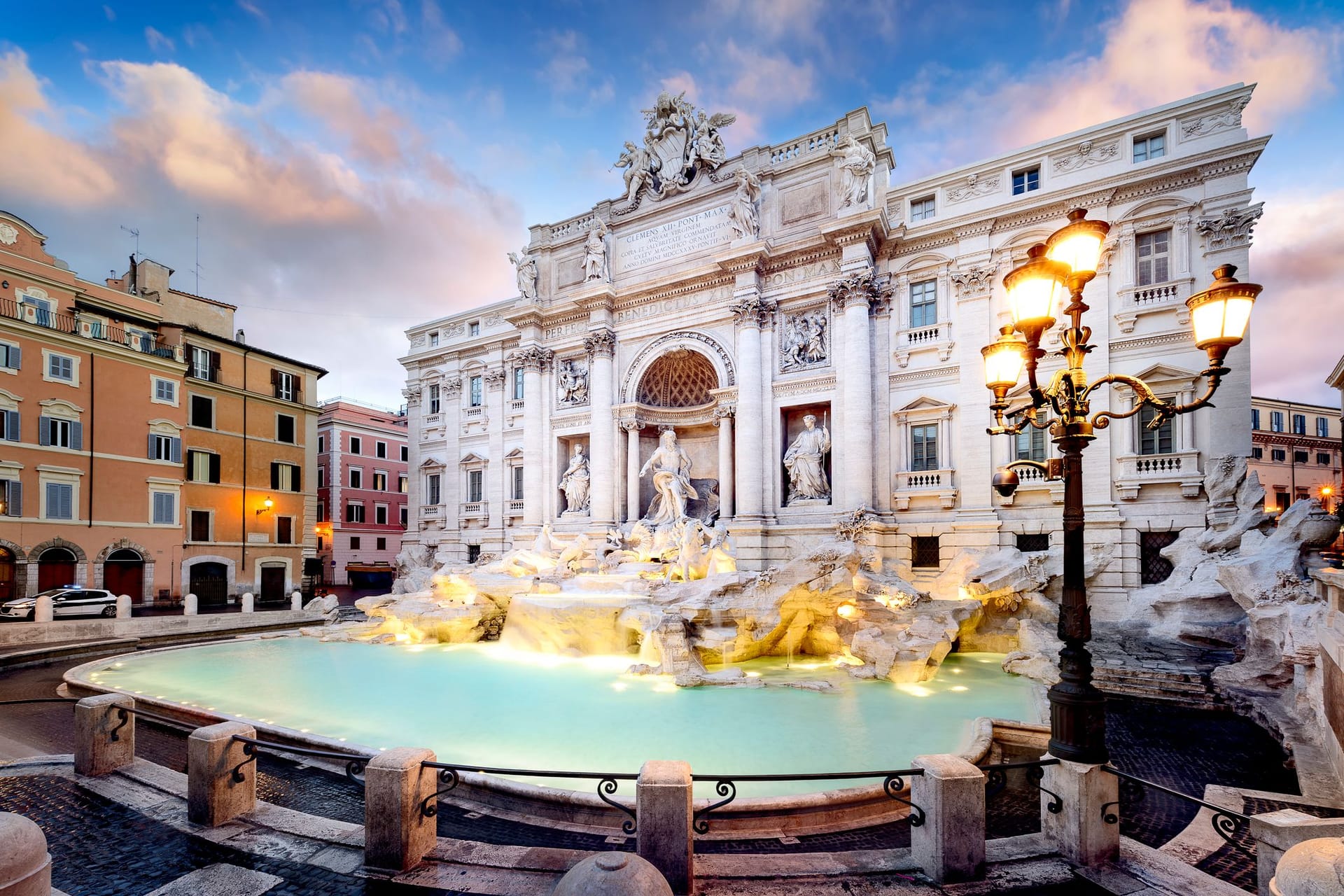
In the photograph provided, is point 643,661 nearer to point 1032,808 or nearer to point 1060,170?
point 1032,808

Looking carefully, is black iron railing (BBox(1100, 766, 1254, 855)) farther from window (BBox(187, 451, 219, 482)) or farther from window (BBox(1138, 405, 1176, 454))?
window (BBox(187, 451, 219, 482))

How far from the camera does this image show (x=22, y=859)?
2871 millimetres

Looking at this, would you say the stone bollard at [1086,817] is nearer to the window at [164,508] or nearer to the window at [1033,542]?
the window at [1033,542]

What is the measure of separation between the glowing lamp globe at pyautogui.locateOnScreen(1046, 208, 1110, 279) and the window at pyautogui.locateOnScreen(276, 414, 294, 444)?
3163 cm

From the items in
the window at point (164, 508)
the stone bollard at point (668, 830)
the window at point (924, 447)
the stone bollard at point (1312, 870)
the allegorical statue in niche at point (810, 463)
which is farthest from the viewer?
the window at point (164, 508)

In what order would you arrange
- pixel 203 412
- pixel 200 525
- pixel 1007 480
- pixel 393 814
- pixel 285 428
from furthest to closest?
pixel 285 428 < pixel 203 412 < pixel 200 525 < pixel 1007 480 < pixel 393 814

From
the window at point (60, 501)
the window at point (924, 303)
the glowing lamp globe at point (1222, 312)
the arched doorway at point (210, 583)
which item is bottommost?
the arched doorway at point (210, 583)

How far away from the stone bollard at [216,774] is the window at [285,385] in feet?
90.6

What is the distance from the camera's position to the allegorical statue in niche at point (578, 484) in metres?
23.2

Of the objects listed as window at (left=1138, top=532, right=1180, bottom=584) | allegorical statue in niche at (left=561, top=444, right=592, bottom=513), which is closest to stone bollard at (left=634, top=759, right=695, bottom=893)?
window at (left=1138, top=532, right=1180, bottom=584)

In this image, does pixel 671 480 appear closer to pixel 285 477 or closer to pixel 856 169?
pixel 856 169

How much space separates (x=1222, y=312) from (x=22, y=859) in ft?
26.2

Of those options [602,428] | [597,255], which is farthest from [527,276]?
[602,428]

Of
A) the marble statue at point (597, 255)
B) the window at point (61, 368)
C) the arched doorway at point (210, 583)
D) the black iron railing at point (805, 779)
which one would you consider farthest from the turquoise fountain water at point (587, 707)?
the marble statue at point (597, 255)
